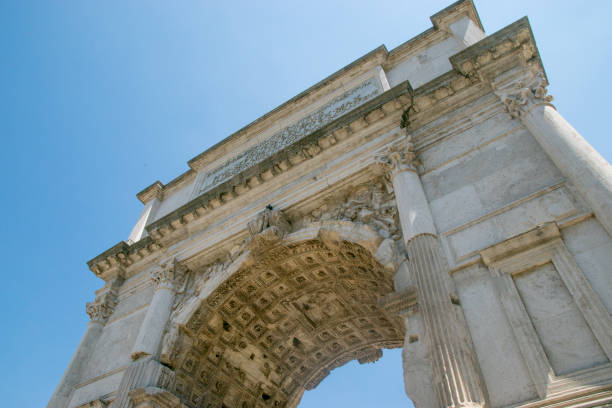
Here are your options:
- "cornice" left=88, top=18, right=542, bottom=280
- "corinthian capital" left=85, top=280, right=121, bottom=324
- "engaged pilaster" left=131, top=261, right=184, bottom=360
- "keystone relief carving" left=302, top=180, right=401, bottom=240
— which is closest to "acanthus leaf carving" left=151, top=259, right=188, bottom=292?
"engaged pilaster" left=131, top=261, right=184, bottom=360

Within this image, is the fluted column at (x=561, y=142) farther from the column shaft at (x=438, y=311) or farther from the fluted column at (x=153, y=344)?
the fluted column at (x=153, y=344)

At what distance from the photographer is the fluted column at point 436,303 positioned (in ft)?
16.2

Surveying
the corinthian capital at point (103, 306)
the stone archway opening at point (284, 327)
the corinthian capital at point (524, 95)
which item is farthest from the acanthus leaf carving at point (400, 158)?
the corinthian capital at point (103, 306)

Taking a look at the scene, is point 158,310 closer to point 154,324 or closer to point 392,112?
point 154,324

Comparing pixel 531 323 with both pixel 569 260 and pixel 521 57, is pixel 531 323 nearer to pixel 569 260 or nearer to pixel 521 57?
pixel 569 260

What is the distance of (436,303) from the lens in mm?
5816

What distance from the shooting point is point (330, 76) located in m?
12.7

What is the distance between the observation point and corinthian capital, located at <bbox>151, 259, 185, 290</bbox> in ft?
34.5

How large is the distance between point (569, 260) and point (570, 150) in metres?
1.71

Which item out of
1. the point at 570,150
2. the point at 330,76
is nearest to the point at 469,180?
the point at 570,150

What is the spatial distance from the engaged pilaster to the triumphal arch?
3 centimetres

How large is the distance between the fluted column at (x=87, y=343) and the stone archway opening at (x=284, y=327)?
2.86 meters

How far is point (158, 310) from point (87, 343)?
2534 millimetres

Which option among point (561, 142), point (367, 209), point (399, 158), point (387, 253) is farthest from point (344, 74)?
point (561, 142)
